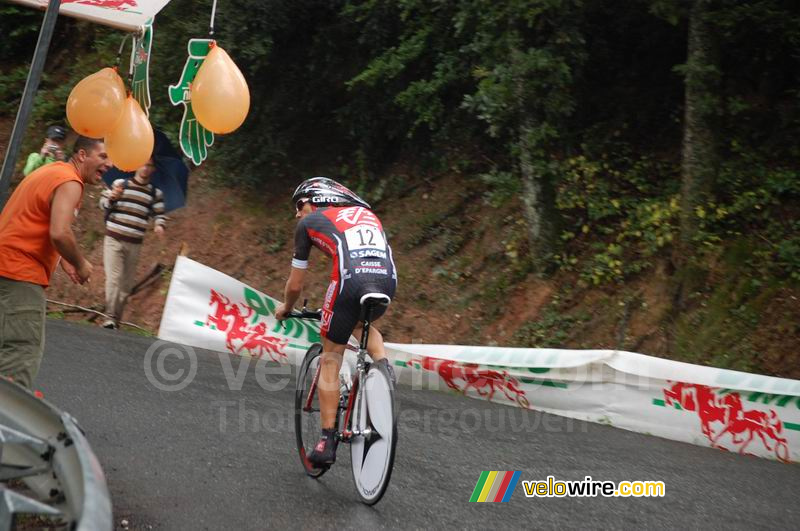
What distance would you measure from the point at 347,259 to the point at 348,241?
0.41ft

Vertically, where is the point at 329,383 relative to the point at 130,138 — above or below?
below

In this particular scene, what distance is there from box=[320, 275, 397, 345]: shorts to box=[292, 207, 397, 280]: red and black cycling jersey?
0.14 feet

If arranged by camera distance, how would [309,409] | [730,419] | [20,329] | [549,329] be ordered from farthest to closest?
[549,329] < [730,419] < [309,409] < [20,329]

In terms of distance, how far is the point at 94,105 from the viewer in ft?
24.6

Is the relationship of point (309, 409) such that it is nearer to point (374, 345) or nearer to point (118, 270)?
point (374, 345)

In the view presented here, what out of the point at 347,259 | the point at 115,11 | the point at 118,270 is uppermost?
the point at 115,11

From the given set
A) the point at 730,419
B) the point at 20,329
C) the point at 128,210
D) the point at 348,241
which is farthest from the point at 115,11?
the point at 730,419

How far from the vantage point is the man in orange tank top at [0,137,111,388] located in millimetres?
5684

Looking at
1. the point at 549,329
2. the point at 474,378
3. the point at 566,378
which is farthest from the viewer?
the point at 549,329

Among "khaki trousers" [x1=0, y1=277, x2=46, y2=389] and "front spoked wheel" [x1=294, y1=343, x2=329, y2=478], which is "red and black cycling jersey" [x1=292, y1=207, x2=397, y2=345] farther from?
"khaki trousers" [x1=0, y1=277, x2=46, y2=389]

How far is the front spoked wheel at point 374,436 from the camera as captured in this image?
559cm

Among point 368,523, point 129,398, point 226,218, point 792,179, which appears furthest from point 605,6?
point 368,523

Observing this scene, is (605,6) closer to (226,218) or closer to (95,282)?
(226,218)

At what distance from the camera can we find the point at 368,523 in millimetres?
5605
